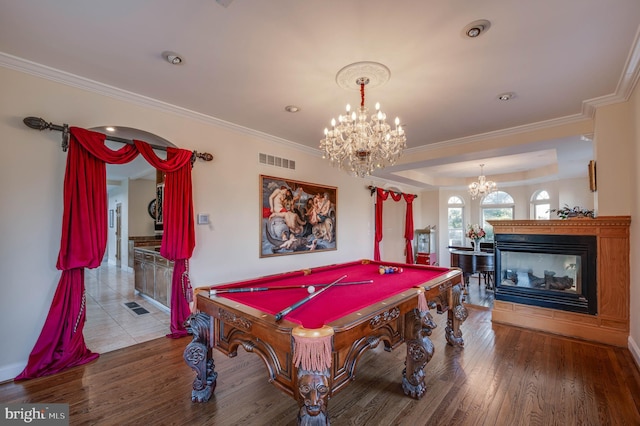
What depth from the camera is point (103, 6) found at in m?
1.79

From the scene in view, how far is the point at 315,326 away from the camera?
4.83ft

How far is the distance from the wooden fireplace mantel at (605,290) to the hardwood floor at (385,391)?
11.0 inches

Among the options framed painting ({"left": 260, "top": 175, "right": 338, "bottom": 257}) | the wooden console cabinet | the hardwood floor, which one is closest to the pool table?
the hardwood floor

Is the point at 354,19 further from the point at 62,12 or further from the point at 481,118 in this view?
the point at 481,118

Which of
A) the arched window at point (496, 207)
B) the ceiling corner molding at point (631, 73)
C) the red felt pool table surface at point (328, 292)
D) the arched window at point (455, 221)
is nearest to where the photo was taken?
the red felt pool table surface at point (328, 292)

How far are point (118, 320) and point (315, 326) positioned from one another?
3681 mm

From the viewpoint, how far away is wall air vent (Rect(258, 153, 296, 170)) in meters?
4.26

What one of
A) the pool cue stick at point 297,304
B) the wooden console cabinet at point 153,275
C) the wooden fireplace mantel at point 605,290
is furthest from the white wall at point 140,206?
the wooden fireplace mantel at point 605,290

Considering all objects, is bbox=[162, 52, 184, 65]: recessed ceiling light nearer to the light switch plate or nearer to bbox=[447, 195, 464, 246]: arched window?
the light switch plate

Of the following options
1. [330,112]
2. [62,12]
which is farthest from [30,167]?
[330,112]

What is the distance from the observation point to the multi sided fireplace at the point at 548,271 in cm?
330

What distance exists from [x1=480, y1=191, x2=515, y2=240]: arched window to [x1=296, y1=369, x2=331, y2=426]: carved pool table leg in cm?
815

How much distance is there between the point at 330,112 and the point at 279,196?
62.4 inches

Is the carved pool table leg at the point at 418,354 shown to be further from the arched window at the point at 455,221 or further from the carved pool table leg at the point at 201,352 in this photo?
the arched window at the point at 455,221
